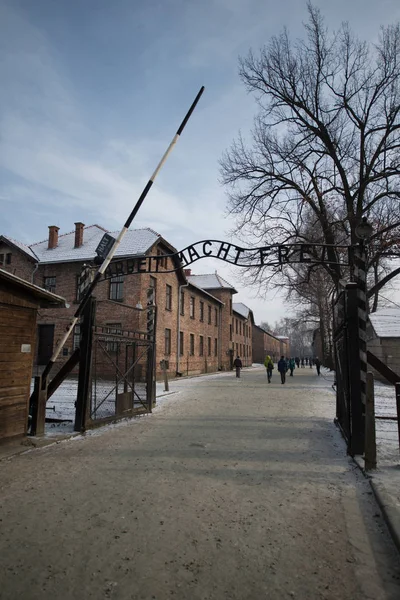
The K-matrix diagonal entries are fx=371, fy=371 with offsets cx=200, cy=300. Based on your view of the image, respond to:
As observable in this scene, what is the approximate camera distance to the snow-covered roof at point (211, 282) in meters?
41.9

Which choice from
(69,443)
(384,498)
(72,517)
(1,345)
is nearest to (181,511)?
(72,517)

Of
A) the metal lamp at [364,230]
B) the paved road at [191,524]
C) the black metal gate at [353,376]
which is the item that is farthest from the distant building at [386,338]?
the paved road at [191,524]

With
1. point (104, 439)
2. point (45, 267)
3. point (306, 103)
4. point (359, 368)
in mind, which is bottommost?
point (104, 439)

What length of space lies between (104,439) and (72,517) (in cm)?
353

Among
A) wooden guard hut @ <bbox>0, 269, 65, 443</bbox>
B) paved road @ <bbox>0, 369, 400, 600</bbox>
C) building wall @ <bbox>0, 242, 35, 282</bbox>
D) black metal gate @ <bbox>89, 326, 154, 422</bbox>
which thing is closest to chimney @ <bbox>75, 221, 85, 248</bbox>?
building wall @ <bbox>0, 242, 35, 282</bbox>

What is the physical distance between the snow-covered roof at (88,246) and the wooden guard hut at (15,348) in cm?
1447

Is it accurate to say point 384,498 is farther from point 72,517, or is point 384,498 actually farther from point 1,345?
point 1,345

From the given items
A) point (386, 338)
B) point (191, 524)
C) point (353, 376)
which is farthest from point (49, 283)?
point (191, 524)

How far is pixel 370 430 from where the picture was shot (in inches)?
210

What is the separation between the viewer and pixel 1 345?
20.8 ft

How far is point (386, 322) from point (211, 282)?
22827 mm

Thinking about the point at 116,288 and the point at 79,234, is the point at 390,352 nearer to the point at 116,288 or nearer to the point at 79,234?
the point at 116,288

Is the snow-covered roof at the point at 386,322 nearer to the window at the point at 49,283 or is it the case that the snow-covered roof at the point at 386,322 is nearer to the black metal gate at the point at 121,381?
the black metal gate at the point at 121,381

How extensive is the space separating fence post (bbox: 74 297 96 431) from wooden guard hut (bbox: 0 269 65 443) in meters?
1.13
